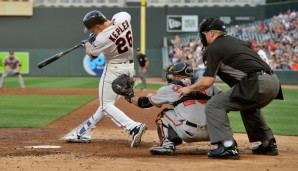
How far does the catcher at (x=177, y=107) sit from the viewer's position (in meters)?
7.57

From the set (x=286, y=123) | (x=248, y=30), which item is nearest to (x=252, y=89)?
(x=286, y=123)

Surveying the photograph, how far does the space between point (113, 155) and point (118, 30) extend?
1.93 meters

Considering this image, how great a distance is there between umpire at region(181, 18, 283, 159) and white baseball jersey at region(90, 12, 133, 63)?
1.63 meters

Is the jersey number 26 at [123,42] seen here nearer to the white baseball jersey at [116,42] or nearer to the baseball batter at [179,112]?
the white baseball jersey at [116,42]

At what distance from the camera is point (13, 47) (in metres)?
40.2

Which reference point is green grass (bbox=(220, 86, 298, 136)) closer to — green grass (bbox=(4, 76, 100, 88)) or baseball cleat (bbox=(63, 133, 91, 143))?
baseball cleat (bbox=(63, 133, 91, 143))

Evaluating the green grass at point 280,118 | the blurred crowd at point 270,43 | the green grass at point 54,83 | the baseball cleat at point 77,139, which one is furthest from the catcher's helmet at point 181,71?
the blurred crowd at point 270,43

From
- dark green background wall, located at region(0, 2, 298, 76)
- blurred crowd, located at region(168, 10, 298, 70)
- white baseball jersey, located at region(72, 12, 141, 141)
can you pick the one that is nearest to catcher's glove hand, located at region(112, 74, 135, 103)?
white baseball jersey, located at region(72, 12, 141, 141)

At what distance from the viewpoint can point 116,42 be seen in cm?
867

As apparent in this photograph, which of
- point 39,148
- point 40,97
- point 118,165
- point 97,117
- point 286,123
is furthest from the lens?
point 40,97

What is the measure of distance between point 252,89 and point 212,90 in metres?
0.71

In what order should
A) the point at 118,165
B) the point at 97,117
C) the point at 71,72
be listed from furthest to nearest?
the point at 71,72
the point at 97,117
the point at 118,165

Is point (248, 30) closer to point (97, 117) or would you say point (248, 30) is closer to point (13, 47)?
point (13, 47)

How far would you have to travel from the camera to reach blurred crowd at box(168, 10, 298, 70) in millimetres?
Result: 30406
